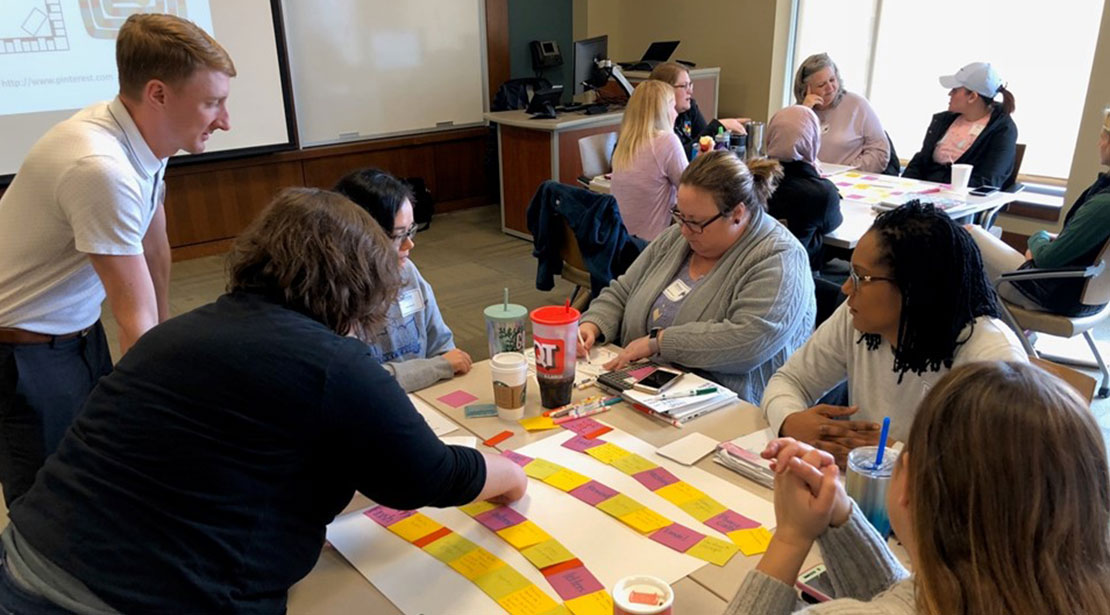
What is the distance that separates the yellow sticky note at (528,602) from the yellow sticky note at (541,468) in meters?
0.31

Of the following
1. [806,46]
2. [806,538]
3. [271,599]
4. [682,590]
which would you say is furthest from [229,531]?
[806,46]

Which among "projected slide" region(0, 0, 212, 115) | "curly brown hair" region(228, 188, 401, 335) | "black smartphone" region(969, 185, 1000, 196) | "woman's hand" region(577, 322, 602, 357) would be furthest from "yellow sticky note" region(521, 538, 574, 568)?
"projected slide" region(0, 0, 212, 115)

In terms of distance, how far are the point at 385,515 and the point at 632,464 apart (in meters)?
0.47

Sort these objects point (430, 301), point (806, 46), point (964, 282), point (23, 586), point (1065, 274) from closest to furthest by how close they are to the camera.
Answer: point (23, 586) < point (964, 282) < point (430, 301) < point (1065, 274) < point (806, 46)

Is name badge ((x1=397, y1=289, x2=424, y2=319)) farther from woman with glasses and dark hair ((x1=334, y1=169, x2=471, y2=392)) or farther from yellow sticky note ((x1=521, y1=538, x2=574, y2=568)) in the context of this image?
yellow sticky note ((x1=521, y1=538, x2=574, y2=568))

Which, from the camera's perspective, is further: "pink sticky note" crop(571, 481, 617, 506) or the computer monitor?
the computer monitor

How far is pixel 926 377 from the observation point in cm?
158

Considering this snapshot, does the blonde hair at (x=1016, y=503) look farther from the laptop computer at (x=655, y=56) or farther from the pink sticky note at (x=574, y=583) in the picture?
the laptop computer at (x=655, y=56)

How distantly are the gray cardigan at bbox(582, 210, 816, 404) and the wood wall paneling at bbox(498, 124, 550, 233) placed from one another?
3.21 m

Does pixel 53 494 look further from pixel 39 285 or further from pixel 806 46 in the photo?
pixel 806 46

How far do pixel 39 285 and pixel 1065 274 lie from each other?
10.6 ft

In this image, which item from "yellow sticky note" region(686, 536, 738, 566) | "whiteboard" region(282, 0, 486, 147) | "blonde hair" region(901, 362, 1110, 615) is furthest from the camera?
"whiteboard" region(282, 0, 486, 147)

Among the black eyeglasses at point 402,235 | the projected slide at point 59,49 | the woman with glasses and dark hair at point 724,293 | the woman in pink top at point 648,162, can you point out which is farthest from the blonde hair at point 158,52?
the projected slide at point 59,49

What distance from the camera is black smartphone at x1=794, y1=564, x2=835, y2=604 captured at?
3.65 ft
